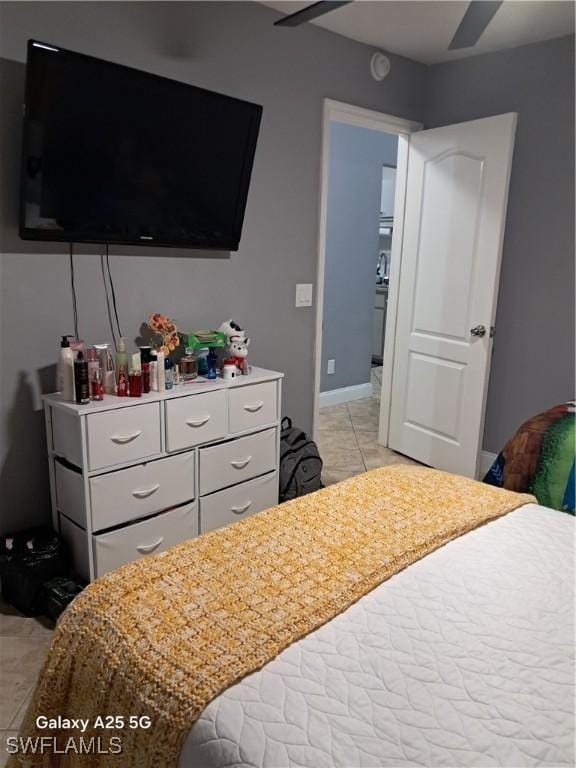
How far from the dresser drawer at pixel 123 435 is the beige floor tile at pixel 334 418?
2266 millimetres

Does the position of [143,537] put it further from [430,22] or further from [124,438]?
[430,22]

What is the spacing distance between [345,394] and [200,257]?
276cm

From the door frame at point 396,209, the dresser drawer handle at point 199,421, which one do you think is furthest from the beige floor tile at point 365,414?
the dresser drawer handle at point 199,421

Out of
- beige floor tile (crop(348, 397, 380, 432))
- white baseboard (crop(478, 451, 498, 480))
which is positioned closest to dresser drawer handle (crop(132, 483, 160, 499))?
white baseboard (crop(478, 451, 498, 480))

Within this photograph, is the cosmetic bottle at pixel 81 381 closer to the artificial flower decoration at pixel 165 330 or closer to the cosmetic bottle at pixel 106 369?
the cosmetic bottle at pixel 106 369

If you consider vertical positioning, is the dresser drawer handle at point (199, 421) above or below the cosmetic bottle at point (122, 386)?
below

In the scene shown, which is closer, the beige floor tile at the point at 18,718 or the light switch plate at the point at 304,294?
the beige floor tile at the point at 18,718

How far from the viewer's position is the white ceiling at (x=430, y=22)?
277cm

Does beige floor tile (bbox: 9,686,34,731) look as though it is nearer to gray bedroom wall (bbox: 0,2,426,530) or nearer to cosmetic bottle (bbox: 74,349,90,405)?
gray bedroom wall (bbox: 0,2,426,530)

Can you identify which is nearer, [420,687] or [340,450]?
[420,687]

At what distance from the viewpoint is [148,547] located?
242cm

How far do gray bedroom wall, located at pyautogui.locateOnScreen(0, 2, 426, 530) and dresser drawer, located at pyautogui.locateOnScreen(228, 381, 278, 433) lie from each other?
45 cm

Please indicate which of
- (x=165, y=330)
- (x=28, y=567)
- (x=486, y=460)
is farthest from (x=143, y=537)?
(x=486, y=460)

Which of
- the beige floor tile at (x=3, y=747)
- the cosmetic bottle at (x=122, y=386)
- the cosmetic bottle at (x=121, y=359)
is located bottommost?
the beige floor tile at (x=3, y=747)
